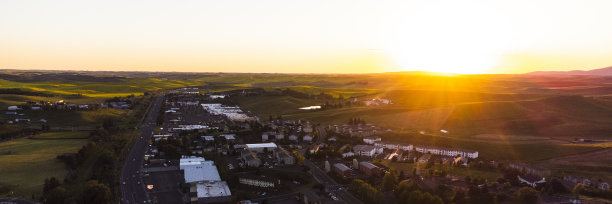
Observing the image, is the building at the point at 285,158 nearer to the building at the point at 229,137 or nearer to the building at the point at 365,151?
the building at the point at 365,151

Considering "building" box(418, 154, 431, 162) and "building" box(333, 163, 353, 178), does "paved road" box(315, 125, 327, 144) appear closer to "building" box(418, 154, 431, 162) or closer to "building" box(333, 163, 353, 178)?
"building" box(333, 163, 353, 178)

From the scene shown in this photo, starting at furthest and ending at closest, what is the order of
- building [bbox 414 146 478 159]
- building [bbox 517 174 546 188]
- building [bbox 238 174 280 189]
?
building [bbox 414 146 478 159]
building [bbox 238 174 280 189]
building [bbox 517 174 546 188]

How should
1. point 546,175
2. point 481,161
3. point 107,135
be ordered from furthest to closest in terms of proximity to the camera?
point 107,135
point 481,161
point 546,175

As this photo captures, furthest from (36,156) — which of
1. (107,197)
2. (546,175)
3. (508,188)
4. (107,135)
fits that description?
(546,175)

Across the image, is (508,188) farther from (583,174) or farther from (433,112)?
(433,112)

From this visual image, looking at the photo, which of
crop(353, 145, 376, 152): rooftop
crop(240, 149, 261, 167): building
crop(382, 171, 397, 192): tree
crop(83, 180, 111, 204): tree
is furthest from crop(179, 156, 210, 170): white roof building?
crop(382, 171, 397, 192): tree

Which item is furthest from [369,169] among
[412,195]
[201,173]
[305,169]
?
[201,173]

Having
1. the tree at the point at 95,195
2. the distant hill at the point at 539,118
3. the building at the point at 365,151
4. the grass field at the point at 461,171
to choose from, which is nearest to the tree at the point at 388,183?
the grass field at the point at 461,171
